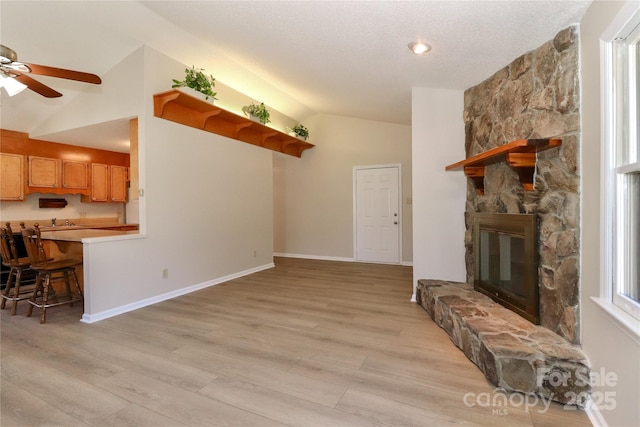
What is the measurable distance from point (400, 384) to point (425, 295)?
1.45 m

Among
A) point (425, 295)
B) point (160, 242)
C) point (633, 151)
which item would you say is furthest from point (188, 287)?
point (633, 151)

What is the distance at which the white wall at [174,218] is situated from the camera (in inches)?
129

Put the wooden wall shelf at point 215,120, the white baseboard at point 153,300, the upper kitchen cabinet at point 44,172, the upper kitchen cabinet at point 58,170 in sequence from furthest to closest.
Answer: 1. the upper kitchen cabinet at point 44,172
2. the upper kitchen cabinet at point 58,170
3. the wooden wall shelf at point 215,120
4. the white baseboard at point 153,300

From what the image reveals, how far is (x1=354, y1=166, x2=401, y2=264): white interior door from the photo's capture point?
238 inches

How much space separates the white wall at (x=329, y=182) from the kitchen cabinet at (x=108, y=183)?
123 inches

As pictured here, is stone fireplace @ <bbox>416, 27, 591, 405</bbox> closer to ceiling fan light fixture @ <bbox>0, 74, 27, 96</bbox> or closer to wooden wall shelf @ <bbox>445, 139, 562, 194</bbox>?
wooden wall shelf @ <bbox>445, 139, 562, 194</bbox>

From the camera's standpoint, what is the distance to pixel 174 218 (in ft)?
12.9

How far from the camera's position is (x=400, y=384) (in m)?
1.90

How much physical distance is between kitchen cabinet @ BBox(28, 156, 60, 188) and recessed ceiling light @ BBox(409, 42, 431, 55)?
5.82 meters

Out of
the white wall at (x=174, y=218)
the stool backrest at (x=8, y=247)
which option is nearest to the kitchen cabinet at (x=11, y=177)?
Answer: the stool backrest at (x=8, y=247)

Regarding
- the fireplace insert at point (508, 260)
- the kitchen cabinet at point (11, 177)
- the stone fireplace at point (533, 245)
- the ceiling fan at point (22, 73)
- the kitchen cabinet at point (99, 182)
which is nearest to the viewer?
the stone fireplace at point (533, 245)

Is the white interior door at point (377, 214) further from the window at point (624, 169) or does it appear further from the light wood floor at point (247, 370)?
the window at point (624, 169)

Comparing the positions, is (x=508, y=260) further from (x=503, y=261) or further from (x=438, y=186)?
(x=438, y=186)

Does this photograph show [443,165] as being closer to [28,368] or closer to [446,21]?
[446,21]
